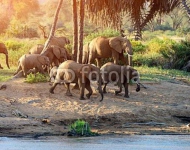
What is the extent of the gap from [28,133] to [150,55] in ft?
42.7

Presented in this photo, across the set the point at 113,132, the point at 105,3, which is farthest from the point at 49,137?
the point at 105,3

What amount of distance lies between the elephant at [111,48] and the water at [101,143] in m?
6.91

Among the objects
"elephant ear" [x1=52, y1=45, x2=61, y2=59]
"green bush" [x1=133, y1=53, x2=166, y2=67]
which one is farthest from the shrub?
"elephant ear" [x1=52, y1=45, x2=61, y2=59]

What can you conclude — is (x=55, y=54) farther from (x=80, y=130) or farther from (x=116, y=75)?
(x=80, y=130)

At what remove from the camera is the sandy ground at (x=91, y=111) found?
13766 mm

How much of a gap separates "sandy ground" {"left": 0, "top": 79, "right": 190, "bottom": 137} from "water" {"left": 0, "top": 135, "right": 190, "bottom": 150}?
635mm

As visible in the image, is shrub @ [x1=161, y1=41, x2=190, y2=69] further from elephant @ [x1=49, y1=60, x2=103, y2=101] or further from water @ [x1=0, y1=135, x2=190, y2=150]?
water @ [x1=0, y1=135, x2=190, y2=150]

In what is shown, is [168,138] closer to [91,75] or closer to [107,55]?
[91,75]

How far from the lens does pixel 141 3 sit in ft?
66.5

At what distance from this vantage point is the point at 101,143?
12.1 metres

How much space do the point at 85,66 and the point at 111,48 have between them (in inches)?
163

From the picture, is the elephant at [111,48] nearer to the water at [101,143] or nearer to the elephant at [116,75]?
the elephant at [116,75]

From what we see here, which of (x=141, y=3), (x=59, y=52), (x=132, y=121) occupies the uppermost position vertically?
(x=141, y=3)

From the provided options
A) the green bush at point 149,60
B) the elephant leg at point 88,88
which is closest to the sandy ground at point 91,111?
the elephant leg at point 88,88
